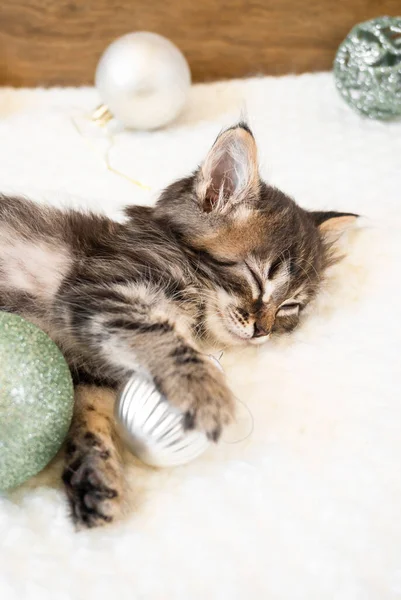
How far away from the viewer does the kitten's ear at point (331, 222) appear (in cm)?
150

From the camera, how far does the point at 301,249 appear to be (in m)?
1.35

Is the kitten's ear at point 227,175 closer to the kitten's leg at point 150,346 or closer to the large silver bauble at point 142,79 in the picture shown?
the kitten's leg at point 150,346

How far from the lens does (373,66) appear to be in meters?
2.00

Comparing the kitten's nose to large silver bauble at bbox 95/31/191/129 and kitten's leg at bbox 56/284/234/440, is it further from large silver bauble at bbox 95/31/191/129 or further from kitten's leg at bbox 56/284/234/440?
large silver bauble at bbox 95/31/191/129

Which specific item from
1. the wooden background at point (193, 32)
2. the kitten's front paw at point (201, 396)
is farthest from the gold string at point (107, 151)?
the kitten's front paw at point (201, 396)

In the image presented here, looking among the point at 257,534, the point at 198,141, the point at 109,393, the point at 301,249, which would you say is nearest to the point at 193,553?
the point at 257,534

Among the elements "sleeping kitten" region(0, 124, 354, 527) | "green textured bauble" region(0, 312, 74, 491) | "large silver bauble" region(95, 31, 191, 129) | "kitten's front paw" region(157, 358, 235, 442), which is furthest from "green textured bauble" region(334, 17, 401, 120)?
"green textured bauble" region(0, 312, 74, 491)

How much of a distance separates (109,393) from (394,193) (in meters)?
1.02

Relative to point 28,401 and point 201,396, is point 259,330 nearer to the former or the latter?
point 201,396

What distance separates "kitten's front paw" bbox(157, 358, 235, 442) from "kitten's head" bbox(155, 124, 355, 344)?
0.23 m

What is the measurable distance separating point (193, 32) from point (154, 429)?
1746mm

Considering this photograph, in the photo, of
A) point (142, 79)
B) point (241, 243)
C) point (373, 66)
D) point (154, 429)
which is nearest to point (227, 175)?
point (241, 243)

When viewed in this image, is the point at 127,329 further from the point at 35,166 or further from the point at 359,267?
the point at 35,166

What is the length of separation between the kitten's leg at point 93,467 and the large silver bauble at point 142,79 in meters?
1.09
